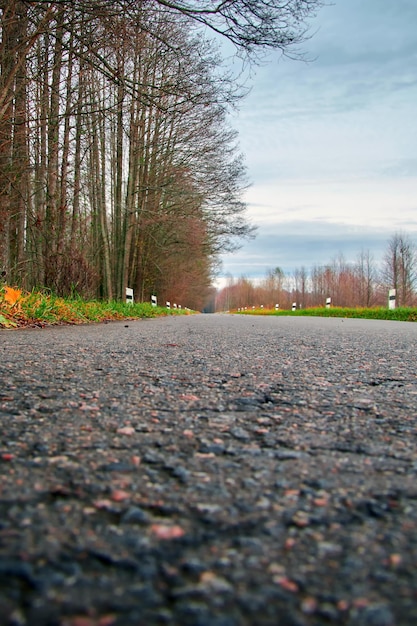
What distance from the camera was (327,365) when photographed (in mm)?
2383

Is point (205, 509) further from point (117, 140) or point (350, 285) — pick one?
point (350, 285)

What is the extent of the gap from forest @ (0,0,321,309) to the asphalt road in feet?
15.7

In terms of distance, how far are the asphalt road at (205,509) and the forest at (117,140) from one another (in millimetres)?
4776

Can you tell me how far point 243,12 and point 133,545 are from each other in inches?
233

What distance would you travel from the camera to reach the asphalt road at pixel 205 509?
1.56 ft

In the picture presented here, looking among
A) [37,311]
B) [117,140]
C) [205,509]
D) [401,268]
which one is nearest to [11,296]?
[37,311]

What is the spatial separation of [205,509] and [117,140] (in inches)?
531

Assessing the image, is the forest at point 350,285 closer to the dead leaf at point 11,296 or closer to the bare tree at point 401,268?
the bare tree at point 401,268

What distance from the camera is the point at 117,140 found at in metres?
12.9

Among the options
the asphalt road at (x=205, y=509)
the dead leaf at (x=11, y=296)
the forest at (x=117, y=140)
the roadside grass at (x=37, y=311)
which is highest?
the forest at (x=117, y=140)

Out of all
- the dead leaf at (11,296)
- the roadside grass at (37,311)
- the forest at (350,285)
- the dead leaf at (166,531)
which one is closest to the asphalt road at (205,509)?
the dead leaf at (166,531)

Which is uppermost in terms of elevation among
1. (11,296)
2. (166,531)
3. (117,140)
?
(117,140)

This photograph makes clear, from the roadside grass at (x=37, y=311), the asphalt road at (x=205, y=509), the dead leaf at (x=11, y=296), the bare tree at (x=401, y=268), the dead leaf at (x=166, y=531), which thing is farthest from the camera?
the bare tree at (x=401, y=268)

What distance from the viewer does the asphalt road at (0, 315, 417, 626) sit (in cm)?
48
